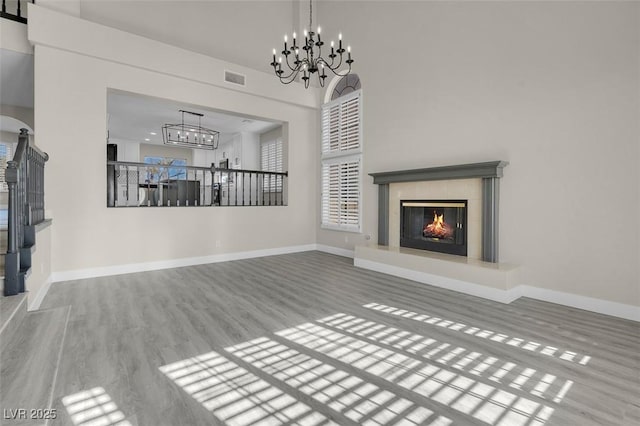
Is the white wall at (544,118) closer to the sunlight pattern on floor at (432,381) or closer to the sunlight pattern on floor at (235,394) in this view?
the sunlight pattern on floor at (432,381)

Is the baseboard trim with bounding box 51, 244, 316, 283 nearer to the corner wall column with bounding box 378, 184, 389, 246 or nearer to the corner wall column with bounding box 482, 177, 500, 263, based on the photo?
the corner wall column with bounding box 378, 184, 389, 246

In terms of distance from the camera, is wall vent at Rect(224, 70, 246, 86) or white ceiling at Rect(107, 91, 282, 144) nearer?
wall vent at Rect(224, 70, 246, 86)

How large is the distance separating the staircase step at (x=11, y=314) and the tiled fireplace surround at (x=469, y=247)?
14.3 ft

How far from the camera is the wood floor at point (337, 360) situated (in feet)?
5.70

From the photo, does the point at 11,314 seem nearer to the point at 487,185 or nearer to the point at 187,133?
the point at 487,185

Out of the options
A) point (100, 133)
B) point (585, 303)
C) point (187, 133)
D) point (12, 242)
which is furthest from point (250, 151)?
point (585, 303)

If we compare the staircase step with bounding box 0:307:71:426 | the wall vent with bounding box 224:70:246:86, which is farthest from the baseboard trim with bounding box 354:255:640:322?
the wall vent with bounding box 224:70:246:86

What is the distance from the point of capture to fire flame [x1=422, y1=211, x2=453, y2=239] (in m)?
4.81

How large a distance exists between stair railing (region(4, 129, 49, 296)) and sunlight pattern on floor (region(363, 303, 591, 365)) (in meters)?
3.22

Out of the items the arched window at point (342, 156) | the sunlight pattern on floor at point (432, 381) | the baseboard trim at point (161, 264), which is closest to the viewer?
the sunlight pattern on floor at point (432, 381)

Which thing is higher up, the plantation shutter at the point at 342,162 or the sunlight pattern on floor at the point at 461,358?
the plantation shutter at the point at 342,162

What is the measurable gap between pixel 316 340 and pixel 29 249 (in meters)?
2.67

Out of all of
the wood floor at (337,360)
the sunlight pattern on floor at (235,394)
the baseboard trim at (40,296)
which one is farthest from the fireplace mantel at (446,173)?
the baseboard trim at (40,296)

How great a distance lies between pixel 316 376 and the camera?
211 centimetres
